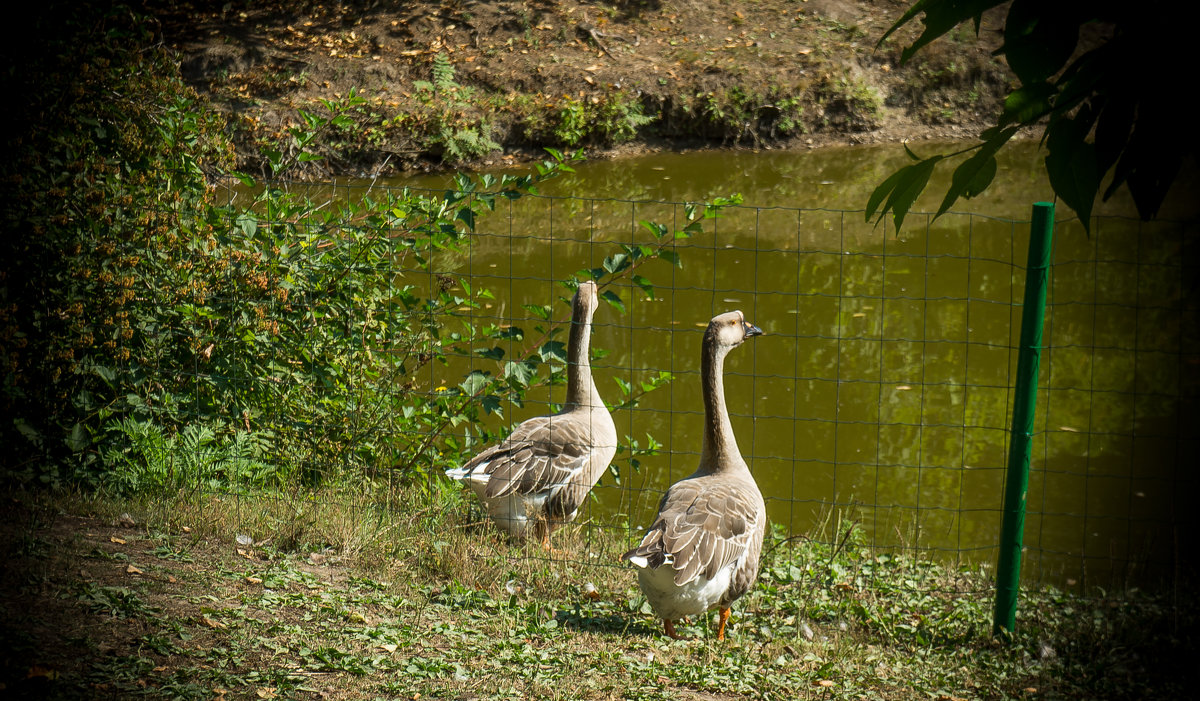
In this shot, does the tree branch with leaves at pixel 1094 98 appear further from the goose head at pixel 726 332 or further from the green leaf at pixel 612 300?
the green leaf at pixel 612 300

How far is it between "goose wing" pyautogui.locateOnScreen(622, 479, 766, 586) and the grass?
436 millimetres

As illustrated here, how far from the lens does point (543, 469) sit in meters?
5.72

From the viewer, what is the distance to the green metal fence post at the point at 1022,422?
4785 millimetres

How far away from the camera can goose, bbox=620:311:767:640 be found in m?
4.46

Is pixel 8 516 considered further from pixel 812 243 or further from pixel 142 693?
pixel 812 243

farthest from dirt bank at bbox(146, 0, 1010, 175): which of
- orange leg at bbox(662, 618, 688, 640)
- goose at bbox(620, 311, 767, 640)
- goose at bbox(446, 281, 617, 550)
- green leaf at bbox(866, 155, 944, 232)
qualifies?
green leaf at bbox(866, 155, 944, 232)

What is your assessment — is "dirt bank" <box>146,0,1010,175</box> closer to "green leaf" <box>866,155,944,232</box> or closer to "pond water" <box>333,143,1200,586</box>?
"pond water" <box>333,143,1200,586</box>

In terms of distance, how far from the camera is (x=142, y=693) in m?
3.60

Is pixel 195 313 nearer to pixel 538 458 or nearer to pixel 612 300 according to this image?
pixel 538 458

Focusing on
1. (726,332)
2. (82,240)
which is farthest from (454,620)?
(82,240)

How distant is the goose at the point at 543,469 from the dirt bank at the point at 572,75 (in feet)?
35.9

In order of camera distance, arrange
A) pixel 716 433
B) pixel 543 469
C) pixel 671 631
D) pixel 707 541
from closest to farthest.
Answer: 1. pixel 707 541
2. pixel 671 631
3. pixel 716 433
4. pixel 543 469

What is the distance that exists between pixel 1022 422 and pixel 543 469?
8.28 ft

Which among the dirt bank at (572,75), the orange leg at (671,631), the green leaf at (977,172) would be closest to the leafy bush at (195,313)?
the orange leg at (671,631)
